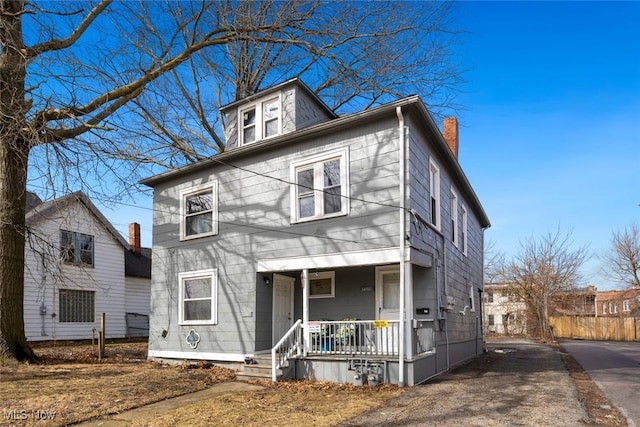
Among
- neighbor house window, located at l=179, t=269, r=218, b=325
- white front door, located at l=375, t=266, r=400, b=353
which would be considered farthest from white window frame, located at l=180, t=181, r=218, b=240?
white front door, located at l=375, t=266, r=400, b=353

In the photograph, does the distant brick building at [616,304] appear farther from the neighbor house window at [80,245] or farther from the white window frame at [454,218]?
the neighbor house window at [80,245]

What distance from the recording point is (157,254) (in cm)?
1384

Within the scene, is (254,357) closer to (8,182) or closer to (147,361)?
(147,361)

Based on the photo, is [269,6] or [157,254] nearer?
[157,254]

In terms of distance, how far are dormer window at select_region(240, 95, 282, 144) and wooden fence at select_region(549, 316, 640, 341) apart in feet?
88.9

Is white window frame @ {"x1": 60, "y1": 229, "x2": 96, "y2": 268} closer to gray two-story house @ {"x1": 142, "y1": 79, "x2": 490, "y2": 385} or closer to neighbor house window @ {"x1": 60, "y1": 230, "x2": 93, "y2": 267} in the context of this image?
neighbor house window @ {"x1": 60, "y1": 230, "x2": 93, "y2": 267}

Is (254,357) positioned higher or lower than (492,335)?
higher

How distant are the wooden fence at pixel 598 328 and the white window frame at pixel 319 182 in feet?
88.0

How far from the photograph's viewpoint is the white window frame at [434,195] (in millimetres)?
11560

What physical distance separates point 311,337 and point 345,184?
3.34 metres

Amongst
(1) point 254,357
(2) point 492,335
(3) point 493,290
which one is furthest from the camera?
(3) point 493,290

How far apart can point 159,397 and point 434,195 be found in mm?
7558

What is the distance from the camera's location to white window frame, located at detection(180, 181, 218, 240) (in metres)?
12.6

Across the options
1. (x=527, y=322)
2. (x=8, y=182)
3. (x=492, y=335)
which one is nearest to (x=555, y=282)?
(x=527, y=322)
